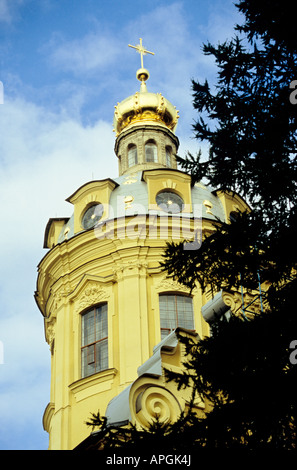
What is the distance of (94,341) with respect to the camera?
2192 centimetres

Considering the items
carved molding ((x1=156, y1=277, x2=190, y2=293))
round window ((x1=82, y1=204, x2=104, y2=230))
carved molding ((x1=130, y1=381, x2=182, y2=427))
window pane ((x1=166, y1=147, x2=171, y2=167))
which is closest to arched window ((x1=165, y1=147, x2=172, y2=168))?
window pane ((x1=166, y1=147, x2=171, y2=167))

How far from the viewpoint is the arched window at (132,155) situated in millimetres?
29469

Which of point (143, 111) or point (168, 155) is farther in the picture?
point (143, 111)

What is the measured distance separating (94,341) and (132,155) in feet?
33.4

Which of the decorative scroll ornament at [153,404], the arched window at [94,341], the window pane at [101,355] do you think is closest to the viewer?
the decorative scroll ornament at [153,404]

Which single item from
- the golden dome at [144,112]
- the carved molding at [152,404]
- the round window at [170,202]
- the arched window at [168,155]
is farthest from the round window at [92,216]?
the carved molding at [152,404]

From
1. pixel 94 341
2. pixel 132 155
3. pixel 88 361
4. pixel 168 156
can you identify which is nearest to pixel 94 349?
pixel 94 341

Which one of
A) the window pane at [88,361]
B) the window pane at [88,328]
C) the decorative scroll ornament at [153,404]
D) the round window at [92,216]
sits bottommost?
the decorative scroll ornament at [153,404]

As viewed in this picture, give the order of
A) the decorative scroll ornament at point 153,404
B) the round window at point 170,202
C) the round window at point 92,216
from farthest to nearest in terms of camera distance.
A: 1. the round window at point 92,216
2. the round window at point 170,202
3. the decorative scroll ornament at point 153,404

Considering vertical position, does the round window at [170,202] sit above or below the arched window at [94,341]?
above

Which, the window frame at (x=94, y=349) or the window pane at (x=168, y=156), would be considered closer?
the window frame at (x=94, y=349)

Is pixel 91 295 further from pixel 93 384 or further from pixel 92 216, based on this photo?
pixel 92 216

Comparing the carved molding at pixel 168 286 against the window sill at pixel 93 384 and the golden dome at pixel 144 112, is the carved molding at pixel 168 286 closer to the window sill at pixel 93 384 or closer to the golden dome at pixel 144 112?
the window sill at pixel 93 384

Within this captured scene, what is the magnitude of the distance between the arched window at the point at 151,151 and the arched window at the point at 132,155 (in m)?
0.47
